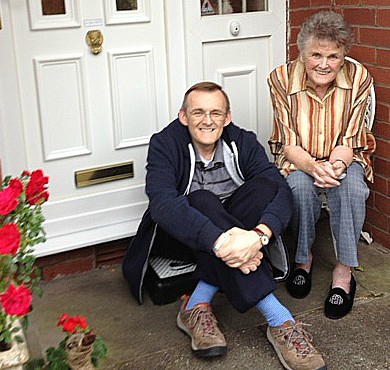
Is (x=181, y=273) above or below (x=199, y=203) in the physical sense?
below

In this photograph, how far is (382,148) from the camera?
3.37 meters

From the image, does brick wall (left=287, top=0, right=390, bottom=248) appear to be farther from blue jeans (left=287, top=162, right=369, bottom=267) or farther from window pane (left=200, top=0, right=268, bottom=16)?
blue jeans (left=287, top=162, right=369, bottom=267)

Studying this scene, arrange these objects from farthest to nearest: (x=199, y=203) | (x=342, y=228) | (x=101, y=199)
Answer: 1. (x=101, y=199)
2. (x=342, y=228)
3. (x=199, y=203)

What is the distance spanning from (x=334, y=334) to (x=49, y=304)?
1.22 metres

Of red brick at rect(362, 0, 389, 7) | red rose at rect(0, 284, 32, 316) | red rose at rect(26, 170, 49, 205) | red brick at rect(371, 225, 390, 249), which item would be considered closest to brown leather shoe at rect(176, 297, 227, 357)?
red rose at rect(26, 170, 49, 205)

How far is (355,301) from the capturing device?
296 centimetres

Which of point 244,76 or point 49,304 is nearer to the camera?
point 49,304

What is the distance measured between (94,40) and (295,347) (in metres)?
1.58

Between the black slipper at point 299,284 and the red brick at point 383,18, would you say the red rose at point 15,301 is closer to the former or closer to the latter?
the black slipper at point 299,284

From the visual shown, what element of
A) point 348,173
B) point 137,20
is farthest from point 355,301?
point 137,20

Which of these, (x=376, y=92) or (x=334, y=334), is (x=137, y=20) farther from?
(x=334, y=334)

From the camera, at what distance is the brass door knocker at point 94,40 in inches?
121

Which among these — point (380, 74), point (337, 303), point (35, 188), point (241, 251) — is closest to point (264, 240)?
point (241, 251)

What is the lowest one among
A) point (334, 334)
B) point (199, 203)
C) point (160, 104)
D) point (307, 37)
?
point (334, 334)
